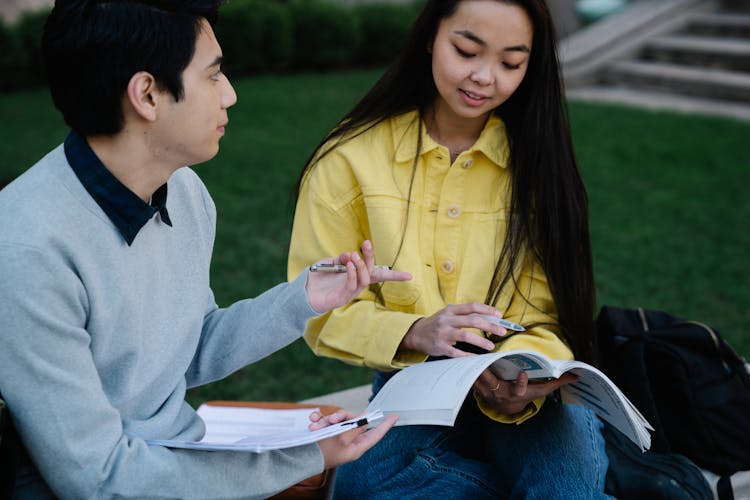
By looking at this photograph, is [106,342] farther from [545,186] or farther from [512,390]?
[545,186]

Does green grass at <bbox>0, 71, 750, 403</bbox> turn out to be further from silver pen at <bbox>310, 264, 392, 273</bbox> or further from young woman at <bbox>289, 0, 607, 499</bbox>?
silver pen at <bbox>310, 264, 392, 273</bbox>

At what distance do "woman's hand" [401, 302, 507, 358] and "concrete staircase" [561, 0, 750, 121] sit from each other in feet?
23.0

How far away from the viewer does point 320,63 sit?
458 inches

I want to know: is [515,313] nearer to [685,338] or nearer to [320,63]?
[685,338]

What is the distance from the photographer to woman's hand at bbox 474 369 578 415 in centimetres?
194

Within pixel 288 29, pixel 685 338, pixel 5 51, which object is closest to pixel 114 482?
pixel 685 338

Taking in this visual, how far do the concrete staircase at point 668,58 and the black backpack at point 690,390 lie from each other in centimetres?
640

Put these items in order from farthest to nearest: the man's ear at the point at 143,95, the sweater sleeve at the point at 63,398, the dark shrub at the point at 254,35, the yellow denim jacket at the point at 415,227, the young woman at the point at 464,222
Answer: the dark shrub at the point at 254,35 < the yellow denim jacket at the point at 415,227 < the young woman at the point at 464,222 < the man's ear at the point at 143,95 < the sweater sleeve at the point at 63,398

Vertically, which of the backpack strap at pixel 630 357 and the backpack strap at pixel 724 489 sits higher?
the backpack strap at pixel 630 357

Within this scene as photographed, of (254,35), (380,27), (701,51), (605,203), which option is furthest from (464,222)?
(380,27)

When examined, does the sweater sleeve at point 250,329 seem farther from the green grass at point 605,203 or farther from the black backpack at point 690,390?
the green grass at point 605,203

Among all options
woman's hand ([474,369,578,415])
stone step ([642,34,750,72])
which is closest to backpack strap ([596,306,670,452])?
woman's hand ([474,369,578,415])

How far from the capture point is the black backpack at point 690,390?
234 cm

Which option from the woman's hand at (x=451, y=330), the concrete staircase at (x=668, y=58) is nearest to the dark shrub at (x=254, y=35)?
the concrete staircase at (x=668, y=58)
